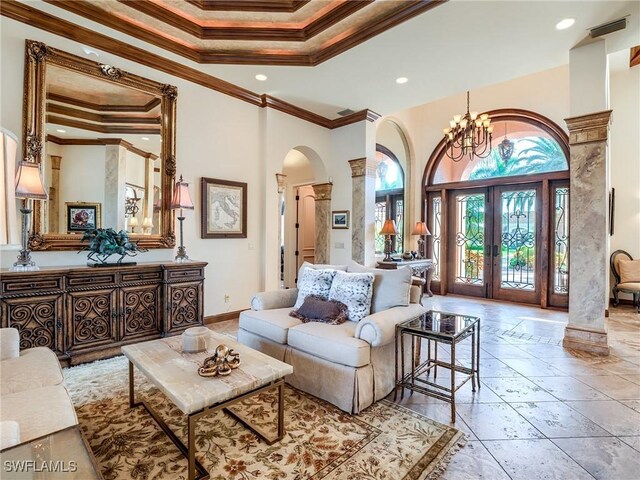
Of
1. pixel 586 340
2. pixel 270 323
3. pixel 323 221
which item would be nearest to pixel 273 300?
pixel 270 323

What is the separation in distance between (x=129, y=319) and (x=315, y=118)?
171 inches

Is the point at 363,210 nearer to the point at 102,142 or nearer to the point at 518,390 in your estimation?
the point at 518,390

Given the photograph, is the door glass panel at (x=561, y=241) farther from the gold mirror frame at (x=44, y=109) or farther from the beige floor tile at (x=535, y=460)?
the gold mirror frame at (x=44, y=109)

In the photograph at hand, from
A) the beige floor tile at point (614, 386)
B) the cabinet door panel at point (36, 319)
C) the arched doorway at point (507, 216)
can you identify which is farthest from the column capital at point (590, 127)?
the cabinet door panel at point (36, 319)

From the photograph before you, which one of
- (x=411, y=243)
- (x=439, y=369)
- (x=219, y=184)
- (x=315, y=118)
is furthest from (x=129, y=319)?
(x=411, y=243)

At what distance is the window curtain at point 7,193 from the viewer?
3.22 ft

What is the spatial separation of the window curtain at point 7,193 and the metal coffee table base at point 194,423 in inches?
42.6

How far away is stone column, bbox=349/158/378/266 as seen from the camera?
553 centimetres

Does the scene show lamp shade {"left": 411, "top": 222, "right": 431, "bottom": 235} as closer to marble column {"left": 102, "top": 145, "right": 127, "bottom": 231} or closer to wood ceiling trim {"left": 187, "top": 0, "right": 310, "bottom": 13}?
wood ceiling trim {"left": 187, "top": 0, "right": 310, "bottom": 13}

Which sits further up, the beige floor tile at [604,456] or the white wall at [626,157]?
the white wall at [626,157]

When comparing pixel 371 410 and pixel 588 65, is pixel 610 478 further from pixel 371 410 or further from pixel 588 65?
pixel 588 65

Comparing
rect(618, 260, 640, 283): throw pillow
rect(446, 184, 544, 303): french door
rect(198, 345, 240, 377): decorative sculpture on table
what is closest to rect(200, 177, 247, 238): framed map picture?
rect(198, 345, 240, 377): decorative sculpture on table

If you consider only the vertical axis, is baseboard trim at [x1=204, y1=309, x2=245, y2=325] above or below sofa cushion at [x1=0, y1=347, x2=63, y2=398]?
below

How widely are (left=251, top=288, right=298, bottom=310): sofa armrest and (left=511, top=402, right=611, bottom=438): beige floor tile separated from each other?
2.17 metres
